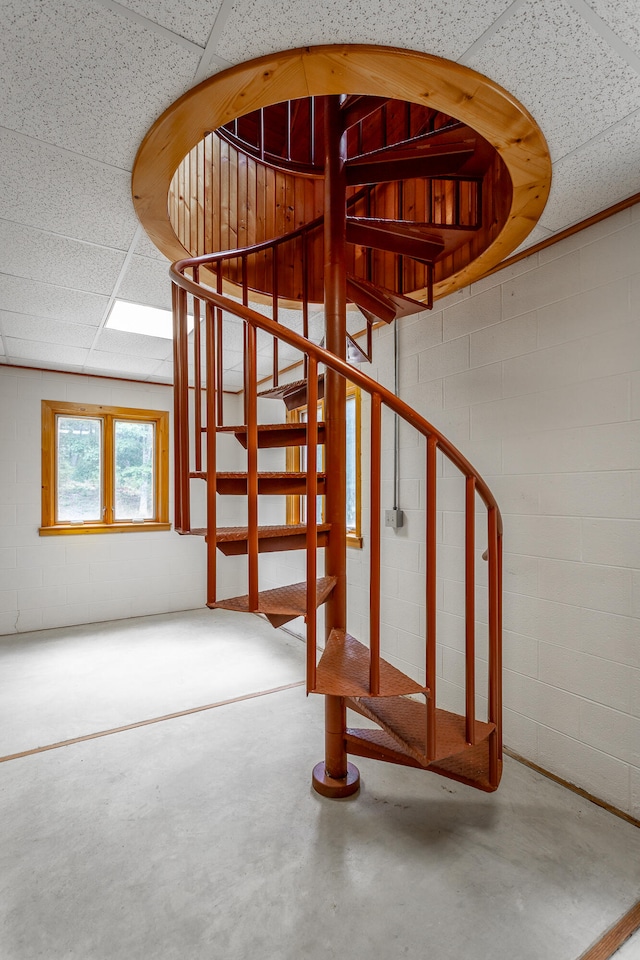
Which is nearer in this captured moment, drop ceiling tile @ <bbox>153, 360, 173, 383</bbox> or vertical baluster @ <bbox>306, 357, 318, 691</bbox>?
vertical baluster @ <bbox>306, 357, 318, 691</bbox>

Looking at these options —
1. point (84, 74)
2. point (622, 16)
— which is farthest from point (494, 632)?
point (84, 74)

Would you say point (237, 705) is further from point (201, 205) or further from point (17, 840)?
point (201, 205)

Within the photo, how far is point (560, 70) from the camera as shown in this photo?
1363mm

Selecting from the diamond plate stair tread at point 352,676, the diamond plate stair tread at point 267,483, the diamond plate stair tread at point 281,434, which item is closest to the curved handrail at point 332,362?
the diamond plate stair tread at point 281,434

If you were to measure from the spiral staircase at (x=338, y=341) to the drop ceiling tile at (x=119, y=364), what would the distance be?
1797 millimetres

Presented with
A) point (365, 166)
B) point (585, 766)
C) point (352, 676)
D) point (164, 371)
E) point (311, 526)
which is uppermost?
point (365, 166)

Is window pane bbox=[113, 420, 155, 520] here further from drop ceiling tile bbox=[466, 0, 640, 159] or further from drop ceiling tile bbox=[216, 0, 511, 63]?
drop ceiling tile bbox=[466, 0, 640, 159]

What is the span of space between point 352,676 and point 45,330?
3.37 metres

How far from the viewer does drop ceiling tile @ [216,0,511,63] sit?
1.18 meters

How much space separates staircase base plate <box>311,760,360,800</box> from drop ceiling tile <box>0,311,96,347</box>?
10.7 feet

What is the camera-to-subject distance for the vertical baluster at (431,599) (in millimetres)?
1703

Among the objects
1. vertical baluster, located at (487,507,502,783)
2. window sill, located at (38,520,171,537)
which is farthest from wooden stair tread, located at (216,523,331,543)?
window sill, located at (38,520,171,537)

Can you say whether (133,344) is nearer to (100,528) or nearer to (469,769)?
(100,528)

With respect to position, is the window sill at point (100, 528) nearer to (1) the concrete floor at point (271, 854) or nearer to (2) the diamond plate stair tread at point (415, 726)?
(1) the concrete floor at point (271, 854)
